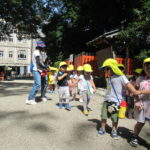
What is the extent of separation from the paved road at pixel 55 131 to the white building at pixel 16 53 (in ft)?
177

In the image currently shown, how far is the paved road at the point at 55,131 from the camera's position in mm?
3465

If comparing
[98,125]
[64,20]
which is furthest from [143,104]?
[64,20]

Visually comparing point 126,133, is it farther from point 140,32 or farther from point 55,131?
point 140,32

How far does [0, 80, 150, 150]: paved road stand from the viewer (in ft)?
11.4

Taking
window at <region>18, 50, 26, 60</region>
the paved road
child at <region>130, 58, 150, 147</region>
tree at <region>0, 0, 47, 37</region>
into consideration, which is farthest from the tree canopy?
window at <region>18, 50, 26, 60</region>

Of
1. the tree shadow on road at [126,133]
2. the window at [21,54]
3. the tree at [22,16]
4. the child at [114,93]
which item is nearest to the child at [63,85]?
the tree shadow on road at [126,133]

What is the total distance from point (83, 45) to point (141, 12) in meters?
15.3

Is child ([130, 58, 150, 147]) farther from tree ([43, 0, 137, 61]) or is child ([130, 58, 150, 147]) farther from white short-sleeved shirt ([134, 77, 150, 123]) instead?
tree ([43, 0, 137, 61])

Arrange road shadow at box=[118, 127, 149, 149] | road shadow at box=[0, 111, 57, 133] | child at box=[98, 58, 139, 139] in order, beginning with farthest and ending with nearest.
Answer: road shadow at box=[0, 111, 57, 133]
child at box=[98, 58, 139, 139]
road shadow at box=[118, 127, 149, 149]

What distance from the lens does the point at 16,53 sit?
59.7 m

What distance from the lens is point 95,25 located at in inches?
830

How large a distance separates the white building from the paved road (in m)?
53.9

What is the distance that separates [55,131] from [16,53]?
58.1 m

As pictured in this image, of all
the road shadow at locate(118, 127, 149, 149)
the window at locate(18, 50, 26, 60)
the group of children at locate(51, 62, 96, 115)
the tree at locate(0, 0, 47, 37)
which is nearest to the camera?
the road shadow at locate(118, 127, 149, 149)
